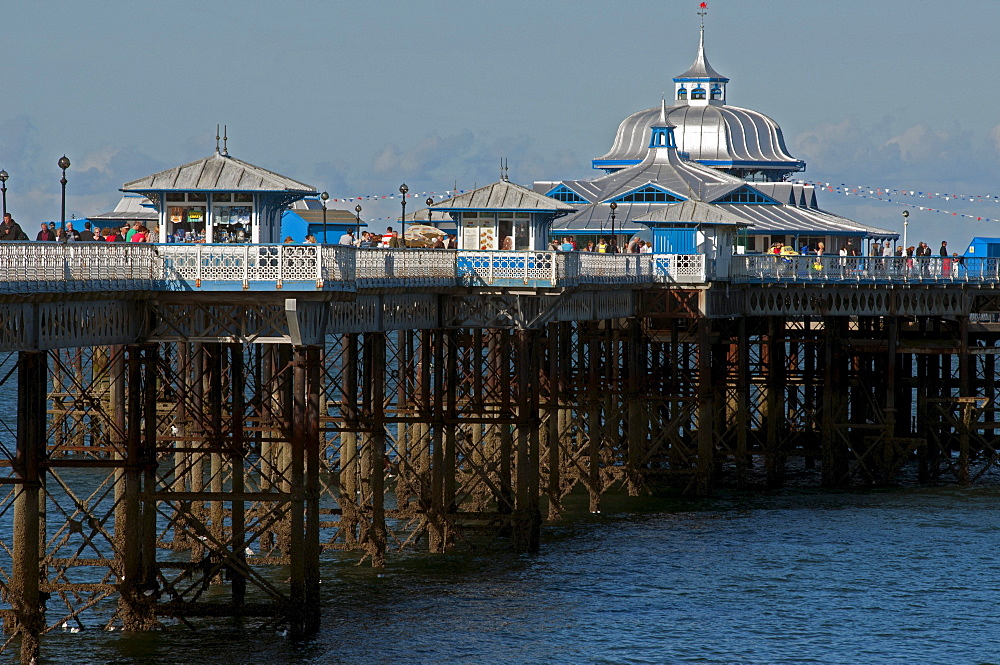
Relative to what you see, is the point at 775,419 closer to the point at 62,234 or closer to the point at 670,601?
the point at 670,601

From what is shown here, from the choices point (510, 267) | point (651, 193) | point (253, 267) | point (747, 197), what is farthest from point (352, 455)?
point (747, 197)

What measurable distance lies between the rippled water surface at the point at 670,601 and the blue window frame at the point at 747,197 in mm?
30607

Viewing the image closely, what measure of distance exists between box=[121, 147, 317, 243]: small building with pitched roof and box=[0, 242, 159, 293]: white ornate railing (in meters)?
3.14

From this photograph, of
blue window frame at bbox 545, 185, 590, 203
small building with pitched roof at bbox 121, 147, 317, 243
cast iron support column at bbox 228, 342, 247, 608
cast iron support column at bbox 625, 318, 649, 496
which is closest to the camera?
cast iron support column at bbox 228, 342, 247, 608

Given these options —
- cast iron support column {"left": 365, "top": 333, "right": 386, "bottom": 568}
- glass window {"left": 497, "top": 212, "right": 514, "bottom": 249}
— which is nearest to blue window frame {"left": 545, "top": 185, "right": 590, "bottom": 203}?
glass window {"left": 497, "top": 212, "right": 514, "bottom": 249}

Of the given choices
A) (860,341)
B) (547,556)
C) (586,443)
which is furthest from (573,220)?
(547,556)

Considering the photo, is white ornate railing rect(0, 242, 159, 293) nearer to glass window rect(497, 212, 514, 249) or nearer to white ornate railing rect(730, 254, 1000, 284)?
glass window rect(497, 212, 514, 249)

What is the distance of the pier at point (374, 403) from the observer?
28766 millimetres

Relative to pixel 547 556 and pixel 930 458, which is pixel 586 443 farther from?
pixel 930 458

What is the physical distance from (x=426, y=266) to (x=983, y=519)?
1849 cm

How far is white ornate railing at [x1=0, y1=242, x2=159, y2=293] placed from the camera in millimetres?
24703

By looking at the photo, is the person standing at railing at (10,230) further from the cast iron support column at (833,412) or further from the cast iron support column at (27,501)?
the cast iron support column at (833,412)

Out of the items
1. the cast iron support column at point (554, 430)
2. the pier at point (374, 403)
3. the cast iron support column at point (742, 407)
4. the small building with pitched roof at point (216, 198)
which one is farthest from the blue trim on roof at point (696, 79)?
the small building with pitched roof at point (216, 198)

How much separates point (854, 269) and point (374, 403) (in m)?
21.7
